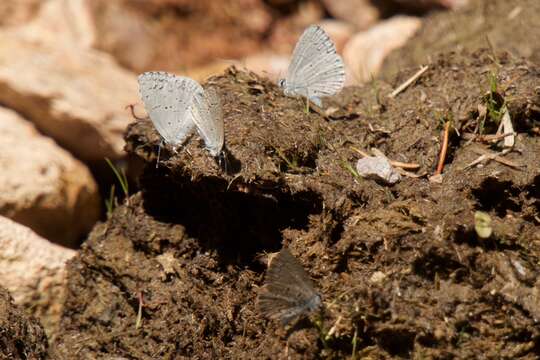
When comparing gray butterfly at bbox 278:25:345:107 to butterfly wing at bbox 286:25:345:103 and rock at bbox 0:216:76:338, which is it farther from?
rock at bbox 0:216:76:338

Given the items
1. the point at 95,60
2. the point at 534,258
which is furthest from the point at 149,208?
the point at 95,60

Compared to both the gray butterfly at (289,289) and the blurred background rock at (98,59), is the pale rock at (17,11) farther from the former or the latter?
the gray butterfly at (289,289)

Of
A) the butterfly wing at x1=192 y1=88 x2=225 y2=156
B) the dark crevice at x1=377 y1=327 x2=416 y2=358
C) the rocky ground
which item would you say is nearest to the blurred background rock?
the rocky ground

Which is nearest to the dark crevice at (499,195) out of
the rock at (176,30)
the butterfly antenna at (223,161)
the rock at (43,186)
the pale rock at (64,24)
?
the butterfly antenna at (223,161)

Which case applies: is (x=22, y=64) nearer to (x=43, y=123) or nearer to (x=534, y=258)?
(x=43, y=123)

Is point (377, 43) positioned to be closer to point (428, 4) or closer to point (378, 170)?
point (428, 4)
